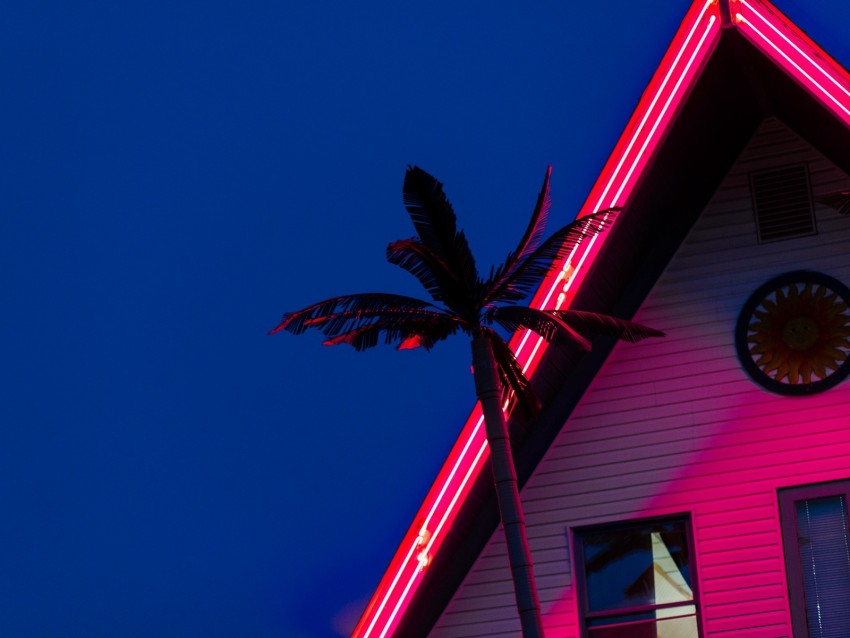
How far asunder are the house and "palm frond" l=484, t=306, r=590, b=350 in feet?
3.70

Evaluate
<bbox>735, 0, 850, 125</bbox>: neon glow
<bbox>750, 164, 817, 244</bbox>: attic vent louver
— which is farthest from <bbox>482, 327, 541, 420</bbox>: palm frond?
<bbox>735, 0, 850, 125</bbox>: neon glow

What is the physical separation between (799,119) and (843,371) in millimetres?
3628

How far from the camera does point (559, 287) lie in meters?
19.8

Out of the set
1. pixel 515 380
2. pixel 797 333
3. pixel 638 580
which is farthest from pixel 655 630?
pixel 797 333

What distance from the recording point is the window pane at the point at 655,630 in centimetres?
1939

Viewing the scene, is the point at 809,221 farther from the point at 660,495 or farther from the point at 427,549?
the point at 427,549

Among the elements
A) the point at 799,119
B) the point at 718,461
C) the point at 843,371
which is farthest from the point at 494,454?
the point at 799,119

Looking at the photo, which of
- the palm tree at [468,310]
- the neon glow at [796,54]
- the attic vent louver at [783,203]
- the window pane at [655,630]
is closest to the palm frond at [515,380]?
the palm tree at [468,310]

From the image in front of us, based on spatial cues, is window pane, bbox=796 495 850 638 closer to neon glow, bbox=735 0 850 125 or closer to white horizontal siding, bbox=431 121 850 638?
white horizontal siding, bbox=431 121 850 638

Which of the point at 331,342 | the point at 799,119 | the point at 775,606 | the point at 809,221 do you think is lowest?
the point at 775,606

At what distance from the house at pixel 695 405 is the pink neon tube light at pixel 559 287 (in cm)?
3

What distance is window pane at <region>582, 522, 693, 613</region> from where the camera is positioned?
19.8m

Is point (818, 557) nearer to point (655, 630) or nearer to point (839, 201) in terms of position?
point (655, 630)

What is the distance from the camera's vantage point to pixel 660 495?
65.7 feet
